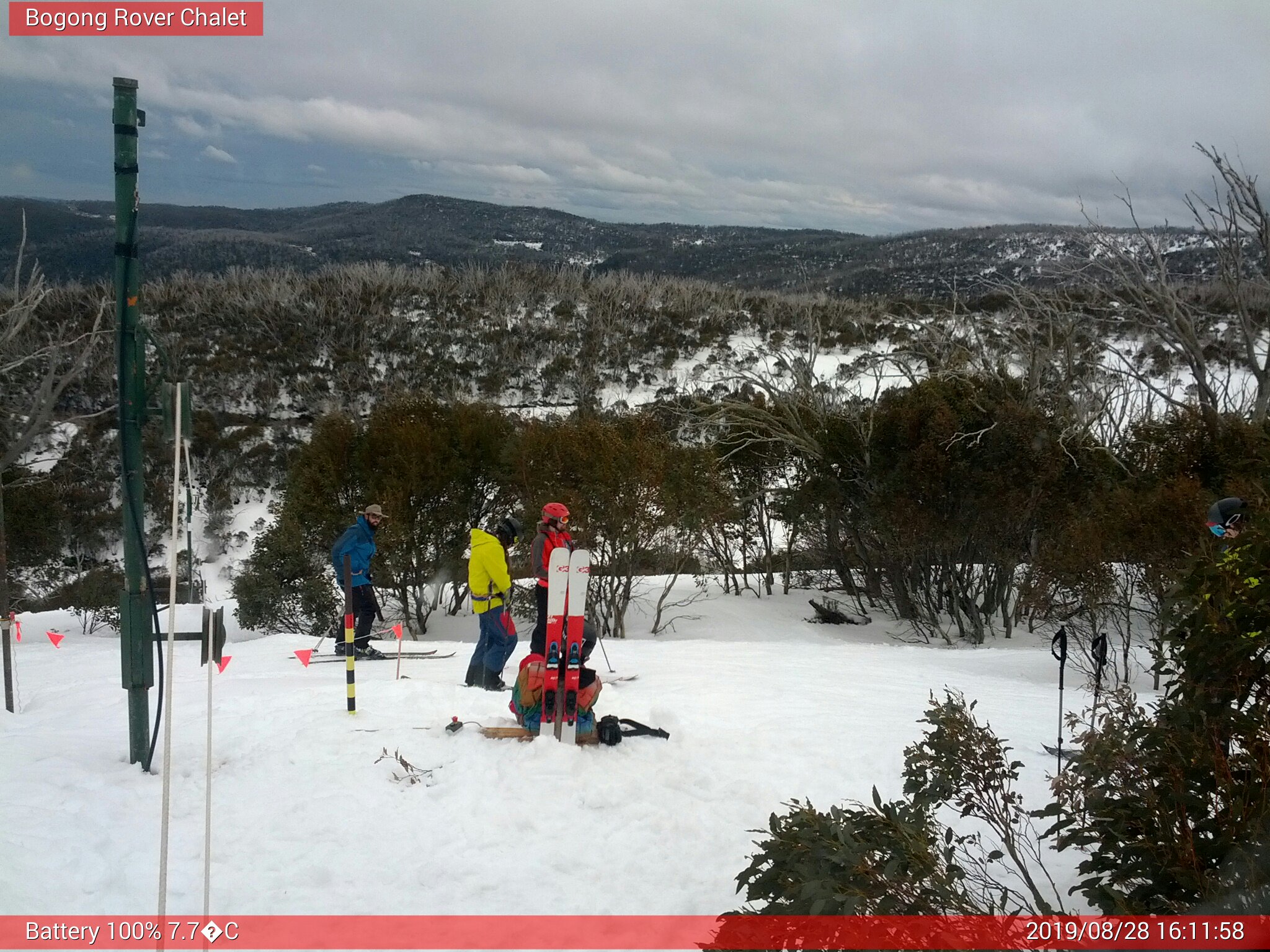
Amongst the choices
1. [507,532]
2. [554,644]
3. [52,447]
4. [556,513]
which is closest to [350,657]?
[554,644]

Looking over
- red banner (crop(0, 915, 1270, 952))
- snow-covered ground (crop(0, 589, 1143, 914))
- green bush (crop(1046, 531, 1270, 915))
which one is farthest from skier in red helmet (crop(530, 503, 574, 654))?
green bush (crop(1046, 531, 1270, 915))

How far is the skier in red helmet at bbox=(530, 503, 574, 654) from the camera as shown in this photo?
6551mm

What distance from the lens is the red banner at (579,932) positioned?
242 centimetres

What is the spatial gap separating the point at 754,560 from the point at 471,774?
1780 cm

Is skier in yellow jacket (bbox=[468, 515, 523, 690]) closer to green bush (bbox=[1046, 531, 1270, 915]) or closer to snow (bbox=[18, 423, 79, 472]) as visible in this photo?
green bush (bbox=[1046, 531, 1270, 915])

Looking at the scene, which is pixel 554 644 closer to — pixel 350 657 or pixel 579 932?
pixel 350 657

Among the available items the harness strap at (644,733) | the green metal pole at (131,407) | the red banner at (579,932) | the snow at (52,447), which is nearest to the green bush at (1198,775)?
the red banner at (579,932)

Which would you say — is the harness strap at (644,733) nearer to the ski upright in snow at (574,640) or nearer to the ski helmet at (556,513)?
the ski upright in snow at (574,640)

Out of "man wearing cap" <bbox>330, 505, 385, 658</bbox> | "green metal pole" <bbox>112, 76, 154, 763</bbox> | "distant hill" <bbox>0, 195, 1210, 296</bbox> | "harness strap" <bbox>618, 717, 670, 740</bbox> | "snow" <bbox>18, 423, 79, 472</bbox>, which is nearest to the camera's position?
"green metal pole" <bbox>112, 76, 154, 763</bbox>

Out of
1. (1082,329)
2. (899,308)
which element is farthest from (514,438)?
(899,308)

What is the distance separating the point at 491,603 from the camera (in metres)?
7.77

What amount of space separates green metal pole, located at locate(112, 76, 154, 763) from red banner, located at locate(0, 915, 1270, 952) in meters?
1.57

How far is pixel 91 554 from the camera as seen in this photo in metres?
27.5

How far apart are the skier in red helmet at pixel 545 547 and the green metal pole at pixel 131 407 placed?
8.93 ft
